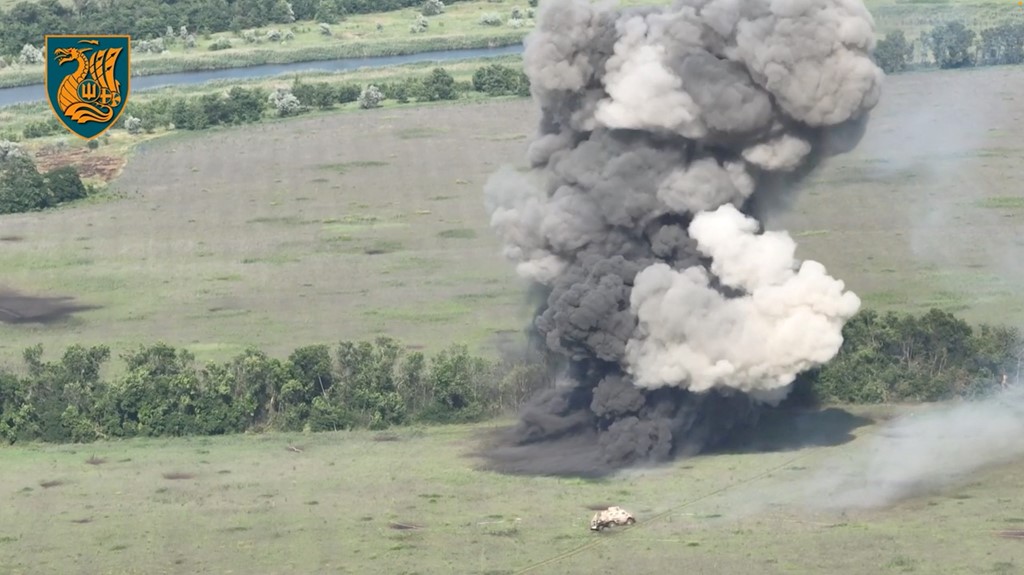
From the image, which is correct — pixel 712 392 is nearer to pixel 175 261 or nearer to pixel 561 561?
pixel 561 561

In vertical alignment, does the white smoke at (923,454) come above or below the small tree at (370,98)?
above

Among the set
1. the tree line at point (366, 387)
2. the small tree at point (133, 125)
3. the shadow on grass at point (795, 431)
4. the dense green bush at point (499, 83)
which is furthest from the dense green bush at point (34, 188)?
the shadow on grass at point (795, 431)

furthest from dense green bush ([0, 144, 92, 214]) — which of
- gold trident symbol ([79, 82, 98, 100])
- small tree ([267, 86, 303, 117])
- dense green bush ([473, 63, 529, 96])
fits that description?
dense green bush ([473, 63, 529, 96])

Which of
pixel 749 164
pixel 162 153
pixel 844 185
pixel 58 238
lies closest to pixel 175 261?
pixel 58 238

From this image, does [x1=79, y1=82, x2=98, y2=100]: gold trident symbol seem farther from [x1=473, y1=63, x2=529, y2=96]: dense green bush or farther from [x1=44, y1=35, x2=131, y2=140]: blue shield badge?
[x1=473, y1=63, x2=529, y2=96]: dense green bush

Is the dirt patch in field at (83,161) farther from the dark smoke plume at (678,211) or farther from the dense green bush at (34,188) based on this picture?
the dark smoke plume at (678,211)
